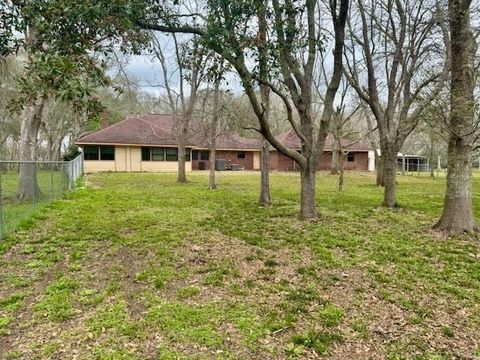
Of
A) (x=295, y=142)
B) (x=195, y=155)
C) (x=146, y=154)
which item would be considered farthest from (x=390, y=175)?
(x=195, y=155)

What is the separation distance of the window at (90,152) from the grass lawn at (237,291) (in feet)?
63.2

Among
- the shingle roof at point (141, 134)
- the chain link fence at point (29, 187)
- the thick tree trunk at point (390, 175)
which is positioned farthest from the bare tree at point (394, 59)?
the shingle roof at point (141, 134)

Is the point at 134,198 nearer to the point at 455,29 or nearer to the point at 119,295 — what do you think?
the point at 119,295

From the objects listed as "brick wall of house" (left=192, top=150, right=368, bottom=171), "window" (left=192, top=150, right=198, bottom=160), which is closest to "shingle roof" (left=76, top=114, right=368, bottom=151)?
"window" (left=192, top=150, right=198, bottom=160)

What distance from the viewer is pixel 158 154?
2741 centimetres

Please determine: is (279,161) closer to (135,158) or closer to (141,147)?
(141,147)

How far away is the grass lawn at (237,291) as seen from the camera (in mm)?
3057

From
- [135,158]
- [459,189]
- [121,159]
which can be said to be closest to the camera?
[459,189]

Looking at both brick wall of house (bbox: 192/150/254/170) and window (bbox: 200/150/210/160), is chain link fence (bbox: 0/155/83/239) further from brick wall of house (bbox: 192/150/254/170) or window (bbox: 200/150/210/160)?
brick wall of house (bbox: 192/150/254/170)

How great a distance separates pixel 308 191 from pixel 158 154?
68.9 ft

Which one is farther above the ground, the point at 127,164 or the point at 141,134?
the point at 141,134

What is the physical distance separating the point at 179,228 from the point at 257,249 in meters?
2.05

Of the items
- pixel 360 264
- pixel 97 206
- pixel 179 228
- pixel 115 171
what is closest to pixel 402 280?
pixel 360 264

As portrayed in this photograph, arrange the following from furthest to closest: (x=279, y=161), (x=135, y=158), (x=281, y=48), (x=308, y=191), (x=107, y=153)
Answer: (x=279, y=161) → (x=135, y=158) → (x=107, y=153) → (x=308, y=191) → (x=281, y=48)
